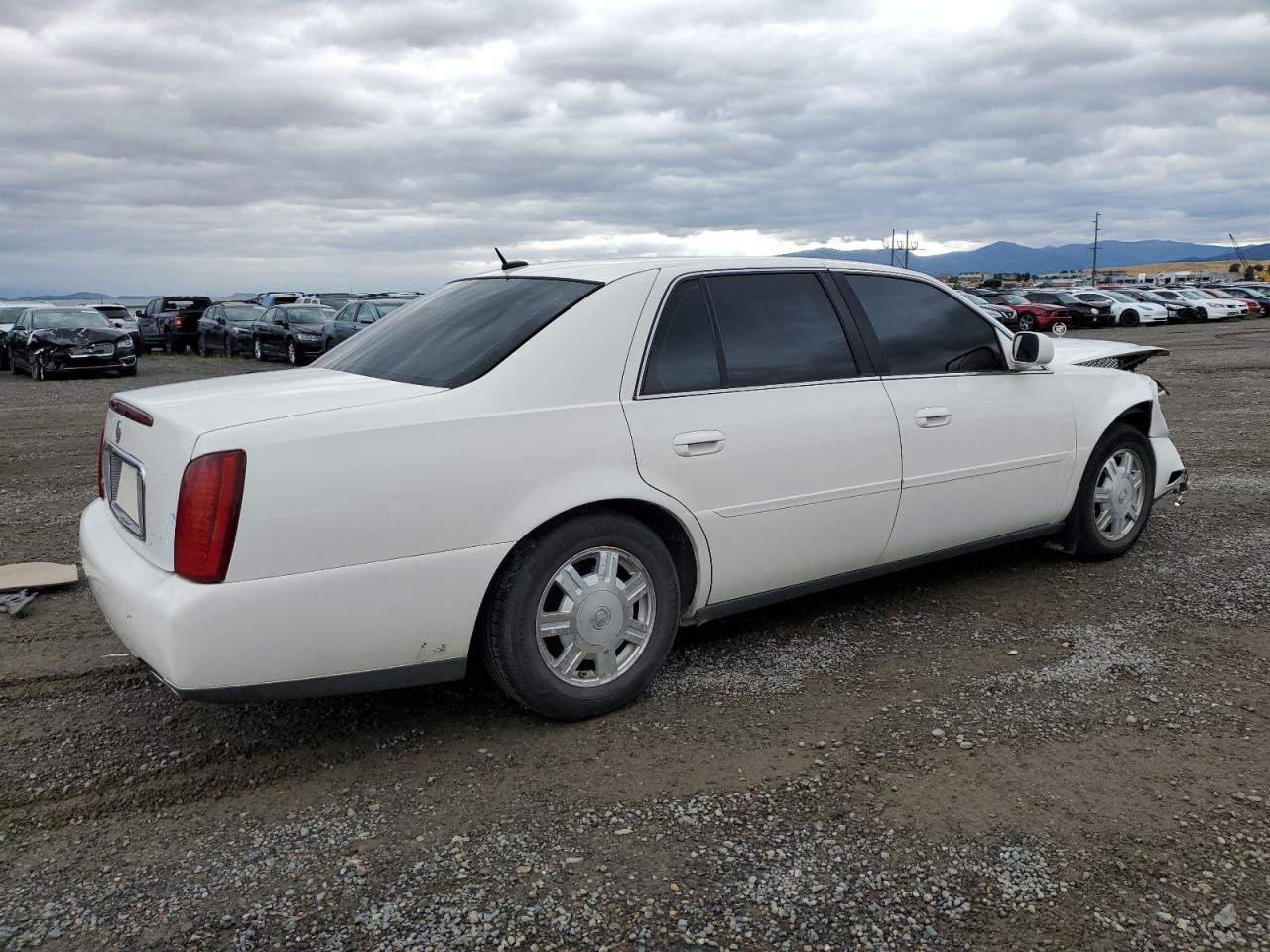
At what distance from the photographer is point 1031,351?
4.75 m

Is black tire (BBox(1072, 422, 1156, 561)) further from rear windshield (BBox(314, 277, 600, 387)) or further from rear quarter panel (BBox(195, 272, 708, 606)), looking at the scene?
rear windshield (BBox(314, 277, 600, 387))

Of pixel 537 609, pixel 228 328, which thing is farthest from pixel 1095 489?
pixel 228 328

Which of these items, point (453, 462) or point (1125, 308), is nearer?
point (453, 462)

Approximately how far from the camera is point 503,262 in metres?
4.64

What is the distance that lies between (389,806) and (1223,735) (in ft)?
8.79

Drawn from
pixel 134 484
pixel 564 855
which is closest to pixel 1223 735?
pixel 564 855

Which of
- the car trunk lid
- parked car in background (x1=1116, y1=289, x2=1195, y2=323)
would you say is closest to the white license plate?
the car trunk lid

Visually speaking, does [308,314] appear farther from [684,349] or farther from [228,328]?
[684,349]

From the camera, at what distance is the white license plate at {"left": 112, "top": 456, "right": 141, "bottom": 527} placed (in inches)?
131

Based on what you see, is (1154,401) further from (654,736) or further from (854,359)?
(654,736)

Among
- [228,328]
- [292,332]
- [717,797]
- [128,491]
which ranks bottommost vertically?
[717,797]

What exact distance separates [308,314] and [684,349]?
22.2 metres

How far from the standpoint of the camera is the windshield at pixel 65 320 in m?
21.0

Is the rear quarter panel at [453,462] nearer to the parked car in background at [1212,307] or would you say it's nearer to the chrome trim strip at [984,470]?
the chrome trim strip at [984,470]
